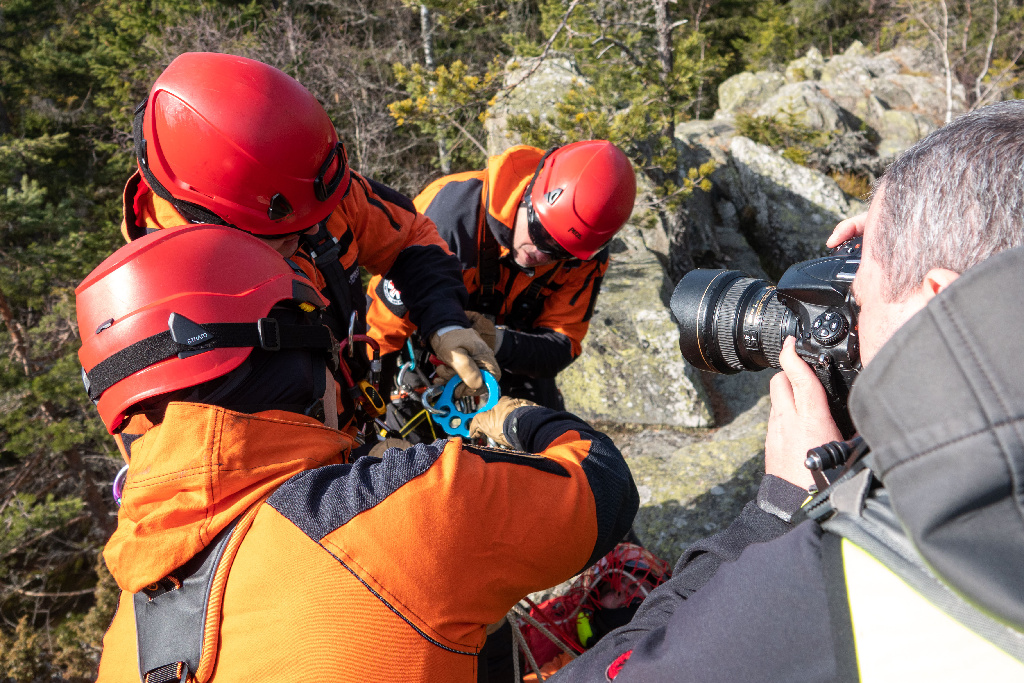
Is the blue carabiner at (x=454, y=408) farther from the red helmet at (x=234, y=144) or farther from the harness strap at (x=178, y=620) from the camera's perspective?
the harness strap at (x=178, y=620)

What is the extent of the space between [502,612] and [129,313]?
1088 mm

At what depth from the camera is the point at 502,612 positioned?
132 centimetres

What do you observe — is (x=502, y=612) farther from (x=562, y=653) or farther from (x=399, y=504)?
(x=562, y=653)

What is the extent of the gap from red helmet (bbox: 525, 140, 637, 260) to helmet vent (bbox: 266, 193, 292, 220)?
1.31m

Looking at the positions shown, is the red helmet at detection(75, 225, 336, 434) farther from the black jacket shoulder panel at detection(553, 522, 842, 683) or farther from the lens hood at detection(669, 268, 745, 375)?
the lens hood at detection(669, 268, 745, 375)

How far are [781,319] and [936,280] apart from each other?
0.80 meters

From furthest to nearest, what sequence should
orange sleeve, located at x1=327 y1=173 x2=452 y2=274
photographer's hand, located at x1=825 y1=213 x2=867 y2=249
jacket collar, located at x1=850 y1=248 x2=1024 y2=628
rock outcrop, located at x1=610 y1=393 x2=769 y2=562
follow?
rock outcrop, located at x1=610 y1=393 x2=769 y2=562, orange sleeve, located at x1=327 y1=173 x2=452 y2=274, photographer's hand, located at x1=825 y1=213 x2=867 y2=249, jacket collar, located at x1=850 y1=248 x2=1024 y2=628

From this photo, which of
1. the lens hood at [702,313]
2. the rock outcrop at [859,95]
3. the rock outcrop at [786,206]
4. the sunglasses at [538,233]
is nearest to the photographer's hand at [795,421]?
the lens hood at [702,313]

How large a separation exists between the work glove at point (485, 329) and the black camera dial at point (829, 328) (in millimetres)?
1790

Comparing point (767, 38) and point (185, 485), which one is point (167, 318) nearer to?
point (185, 485)

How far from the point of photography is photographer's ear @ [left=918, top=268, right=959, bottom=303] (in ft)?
2.94

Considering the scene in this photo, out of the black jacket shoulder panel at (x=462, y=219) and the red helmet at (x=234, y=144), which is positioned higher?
the red helmet at (x=234, y=144)

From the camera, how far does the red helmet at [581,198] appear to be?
2.85 metres

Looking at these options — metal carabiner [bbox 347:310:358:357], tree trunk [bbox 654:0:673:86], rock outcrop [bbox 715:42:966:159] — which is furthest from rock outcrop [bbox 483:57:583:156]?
rock outcrop [bbox 715:42:966:159]
